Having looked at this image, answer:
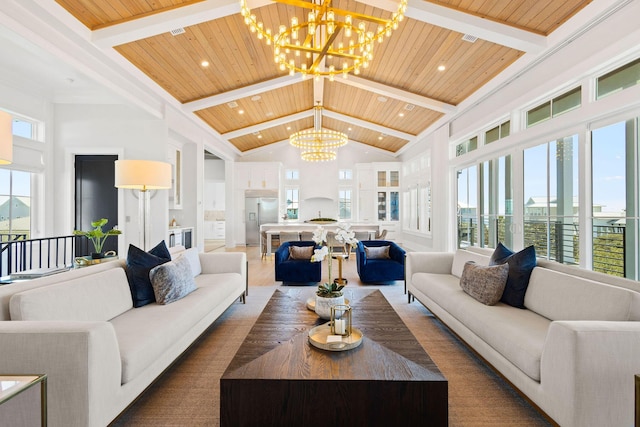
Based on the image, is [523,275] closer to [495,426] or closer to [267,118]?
[495,426]

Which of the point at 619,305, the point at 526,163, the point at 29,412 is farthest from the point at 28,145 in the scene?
the point at 526,163

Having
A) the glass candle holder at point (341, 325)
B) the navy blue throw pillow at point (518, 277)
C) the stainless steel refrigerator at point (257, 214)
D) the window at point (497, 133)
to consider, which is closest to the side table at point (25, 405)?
the glass candle holder at point (341, 325)

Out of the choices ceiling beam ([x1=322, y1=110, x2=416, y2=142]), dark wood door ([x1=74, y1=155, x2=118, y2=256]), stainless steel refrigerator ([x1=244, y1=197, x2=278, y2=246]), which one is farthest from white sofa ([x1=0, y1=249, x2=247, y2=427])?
stainless steel refrigerator ([x1=244, y1=197, x2=278, y2=246])

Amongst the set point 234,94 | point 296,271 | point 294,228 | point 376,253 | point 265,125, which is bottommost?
point 296,271

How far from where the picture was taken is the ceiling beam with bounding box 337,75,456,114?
6.41 meters

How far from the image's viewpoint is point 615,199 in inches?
127

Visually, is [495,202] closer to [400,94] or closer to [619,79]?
[619,79]

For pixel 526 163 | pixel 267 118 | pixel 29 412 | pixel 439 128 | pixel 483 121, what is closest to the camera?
pixel 29 412

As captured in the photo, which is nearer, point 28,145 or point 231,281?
point 231,281

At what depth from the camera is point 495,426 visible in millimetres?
1771

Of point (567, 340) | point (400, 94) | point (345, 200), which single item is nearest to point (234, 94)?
point (400, 94)

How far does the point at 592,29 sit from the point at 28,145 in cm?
744

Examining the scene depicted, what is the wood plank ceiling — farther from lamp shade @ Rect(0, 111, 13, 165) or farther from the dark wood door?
lamp shade @ Rect(0, 111, 13, 165)

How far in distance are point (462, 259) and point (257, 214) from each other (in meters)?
7.73
